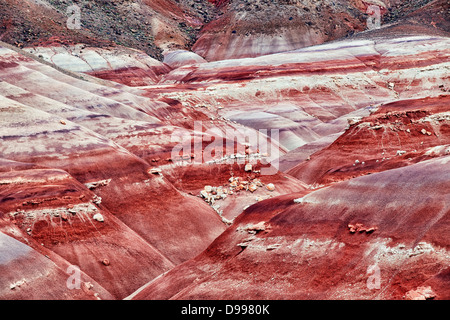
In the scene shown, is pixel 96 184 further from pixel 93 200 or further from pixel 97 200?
pixel 93 200

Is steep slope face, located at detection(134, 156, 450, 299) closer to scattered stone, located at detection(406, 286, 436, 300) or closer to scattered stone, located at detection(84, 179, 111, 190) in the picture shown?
scattered stone, located at detection(406, 286, 436, 300)

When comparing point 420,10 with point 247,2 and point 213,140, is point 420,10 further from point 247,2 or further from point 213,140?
point 213,140

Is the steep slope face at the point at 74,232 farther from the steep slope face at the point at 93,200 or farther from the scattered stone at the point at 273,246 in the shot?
the scattered stone at the point at 273,246

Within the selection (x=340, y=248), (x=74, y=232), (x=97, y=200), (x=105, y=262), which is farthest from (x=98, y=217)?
(x=340, y=248)

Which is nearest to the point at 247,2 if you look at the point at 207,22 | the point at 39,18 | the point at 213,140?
the point at 207,22

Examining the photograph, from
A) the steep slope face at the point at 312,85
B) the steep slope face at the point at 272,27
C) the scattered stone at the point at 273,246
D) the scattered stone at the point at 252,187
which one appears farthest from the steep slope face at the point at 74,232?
the steep slope face at the point at 272,27
